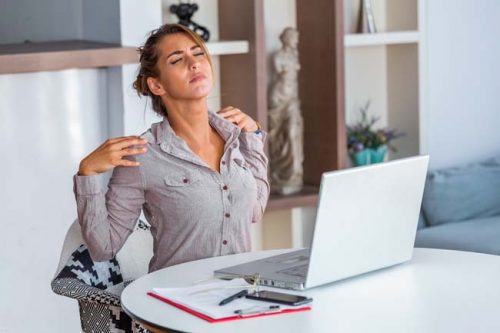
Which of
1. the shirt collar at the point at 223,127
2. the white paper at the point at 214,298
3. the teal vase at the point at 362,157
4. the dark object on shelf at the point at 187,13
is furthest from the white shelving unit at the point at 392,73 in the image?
the white paper at the point at 214,298

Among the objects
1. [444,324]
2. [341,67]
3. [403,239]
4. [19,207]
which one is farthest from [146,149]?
[341,67]

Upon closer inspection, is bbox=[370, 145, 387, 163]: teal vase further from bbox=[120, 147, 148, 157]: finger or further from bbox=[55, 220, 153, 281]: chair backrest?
bbox=[120, 147, 148, 157]: finger

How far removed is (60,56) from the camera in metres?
3.71

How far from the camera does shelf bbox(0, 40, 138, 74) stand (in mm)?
3600

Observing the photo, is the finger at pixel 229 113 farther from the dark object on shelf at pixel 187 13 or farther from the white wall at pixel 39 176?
the dark object on shelf at pixel 187 13

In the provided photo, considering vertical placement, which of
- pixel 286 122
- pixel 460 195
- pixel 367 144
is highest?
pixel 286 122

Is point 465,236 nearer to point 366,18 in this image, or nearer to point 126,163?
point 366,18

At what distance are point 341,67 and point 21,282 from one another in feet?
5.56

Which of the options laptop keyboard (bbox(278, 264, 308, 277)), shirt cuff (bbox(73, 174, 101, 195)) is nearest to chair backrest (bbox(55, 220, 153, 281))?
shirt cuff (bbox(73, 174, 101, 195))

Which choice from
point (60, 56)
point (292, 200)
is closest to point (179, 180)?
point (60, 56)

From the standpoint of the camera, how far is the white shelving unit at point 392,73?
5164 mm

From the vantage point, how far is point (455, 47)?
5355 millimetres

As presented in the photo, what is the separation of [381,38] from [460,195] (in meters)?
0.80

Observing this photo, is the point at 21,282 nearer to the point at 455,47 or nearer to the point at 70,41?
the point at 70,41
